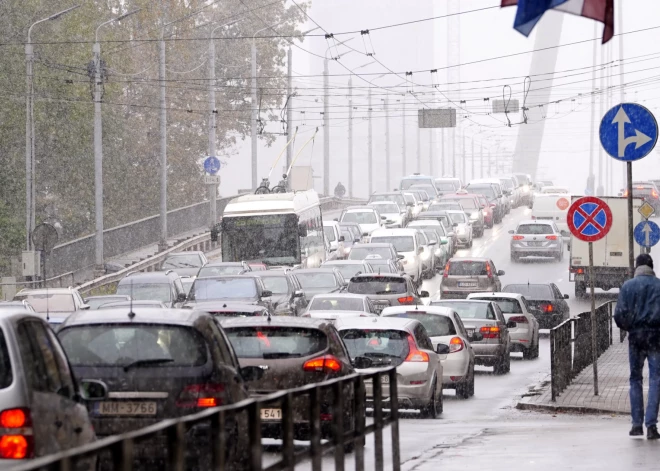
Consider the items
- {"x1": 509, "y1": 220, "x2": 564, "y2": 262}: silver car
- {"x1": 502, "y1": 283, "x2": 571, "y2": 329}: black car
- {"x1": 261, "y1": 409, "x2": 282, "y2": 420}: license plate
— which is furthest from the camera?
{"x1": 509, "y1": 220, "x2": 564, "y2": 262}: silver car

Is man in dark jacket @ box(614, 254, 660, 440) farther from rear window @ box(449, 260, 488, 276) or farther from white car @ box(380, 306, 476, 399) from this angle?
rear window @ box(449, 260, 488, 276)

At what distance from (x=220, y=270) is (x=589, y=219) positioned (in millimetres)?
20173

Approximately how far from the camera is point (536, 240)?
57.2m

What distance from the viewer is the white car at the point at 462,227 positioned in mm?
64062

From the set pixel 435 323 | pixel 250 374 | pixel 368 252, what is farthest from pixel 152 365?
pixel 368 252

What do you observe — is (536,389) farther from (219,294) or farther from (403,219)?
(403,219)

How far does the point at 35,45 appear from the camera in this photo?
59.3 m

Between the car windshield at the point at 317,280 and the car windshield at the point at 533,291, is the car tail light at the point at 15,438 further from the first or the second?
the car windshield at the point at 533,291

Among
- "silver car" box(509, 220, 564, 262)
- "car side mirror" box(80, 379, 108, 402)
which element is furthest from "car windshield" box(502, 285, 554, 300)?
"car side mirror" box(80, 379, 108, 402)

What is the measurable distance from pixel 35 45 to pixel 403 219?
19.8 m

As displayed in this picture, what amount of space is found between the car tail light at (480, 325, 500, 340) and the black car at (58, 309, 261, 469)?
626 inches

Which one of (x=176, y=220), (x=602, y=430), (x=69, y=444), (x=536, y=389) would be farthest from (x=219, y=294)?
(x=176, y=220)

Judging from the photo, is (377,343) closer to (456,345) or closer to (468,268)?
(456,345)

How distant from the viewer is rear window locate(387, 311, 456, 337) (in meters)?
22.6
